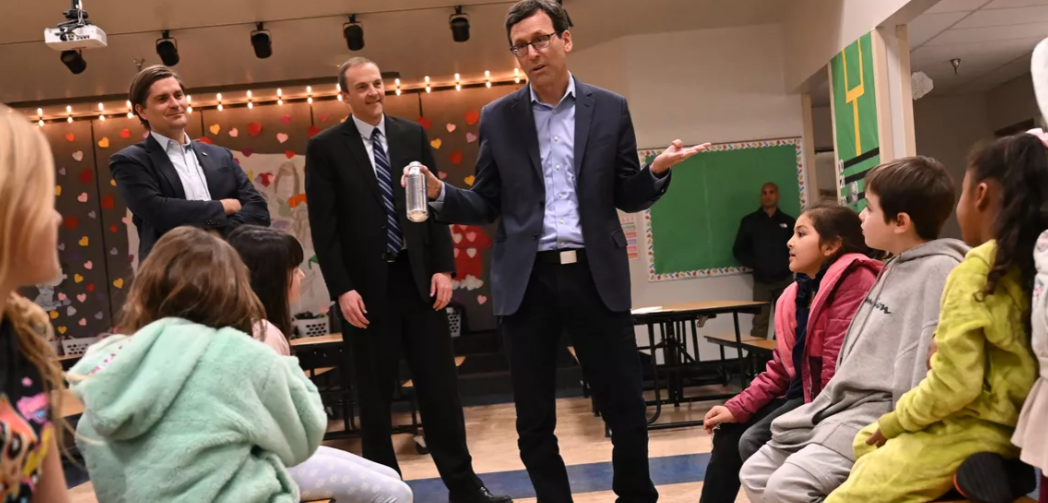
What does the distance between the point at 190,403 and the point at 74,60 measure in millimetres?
6076

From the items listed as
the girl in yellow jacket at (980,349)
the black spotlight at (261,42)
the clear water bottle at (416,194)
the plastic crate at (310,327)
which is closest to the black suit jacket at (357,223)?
the clear water bottle at (416,194)

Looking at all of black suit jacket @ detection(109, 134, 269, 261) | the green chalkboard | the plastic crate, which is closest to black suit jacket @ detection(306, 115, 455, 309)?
black suit jacket @ detection(109, 134, 269, 261)

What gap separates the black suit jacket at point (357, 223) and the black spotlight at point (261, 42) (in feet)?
11.9

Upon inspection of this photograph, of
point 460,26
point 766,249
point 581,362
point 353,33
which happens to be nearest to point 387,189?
point 581,362

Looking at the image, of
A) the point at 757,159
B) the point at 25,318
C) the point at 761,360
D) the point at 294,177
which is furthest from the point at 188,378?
the point at 294,177

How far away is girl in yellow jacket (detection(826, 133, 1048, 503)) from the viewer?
155cm

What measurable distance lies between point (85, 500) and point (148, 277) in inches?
116

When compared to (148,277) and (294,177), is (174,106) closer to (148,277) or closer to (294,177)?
(148,277)

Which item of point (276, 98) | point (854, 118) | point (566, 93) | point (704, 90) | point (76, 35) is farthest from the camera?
point (276, 98)

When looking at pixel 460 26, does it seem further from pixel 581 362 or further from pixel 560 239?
pixel 581 362

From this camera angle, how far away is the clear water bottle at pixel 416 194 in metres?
2.38

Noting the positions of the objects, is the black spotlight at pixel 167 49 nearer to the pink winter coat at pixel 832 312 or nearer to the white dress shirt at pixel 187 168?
the white dress shirt at pixel 187 168

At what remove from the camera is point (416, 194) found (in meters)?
2.38

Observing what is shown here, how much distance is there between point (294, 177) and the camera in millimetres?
8180
